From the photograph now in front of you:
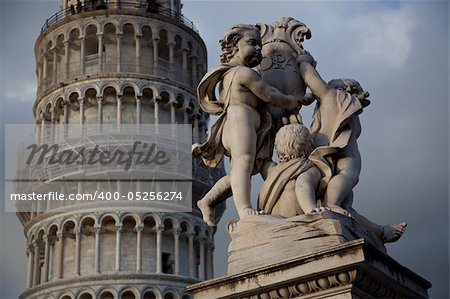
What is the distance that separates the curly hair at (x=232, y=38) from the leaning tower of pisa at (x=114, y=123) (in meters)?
31.3

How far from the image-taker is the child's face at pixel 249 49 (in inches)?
185

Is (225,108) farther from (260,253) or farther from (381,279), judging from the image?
(381,279)

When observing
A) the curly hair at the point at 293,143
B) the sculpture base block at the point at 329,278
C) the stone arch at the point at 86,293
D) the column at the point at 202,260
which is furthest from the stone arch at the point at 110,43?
the sculpture base block at the point at 329,278

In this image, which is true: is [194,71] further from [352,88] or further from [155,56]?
→ [352,88]

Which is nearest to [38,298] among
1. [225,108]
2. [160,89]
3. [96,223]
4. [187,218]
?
[96,223]

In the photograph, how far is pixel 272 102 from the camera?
4.58 meters

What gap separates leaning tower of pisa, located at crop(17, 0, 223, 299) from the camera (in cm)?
3631

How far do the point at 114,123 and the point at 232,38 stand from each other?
34719 mm

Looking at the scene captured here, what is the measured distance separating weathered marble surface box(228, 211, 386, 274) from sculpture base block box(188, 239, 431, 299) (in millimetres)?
62

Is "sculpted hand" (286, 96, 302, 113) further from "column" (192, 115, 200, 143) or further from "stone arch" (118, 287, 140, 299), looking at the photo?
"column" (192, 115, 200, 143)

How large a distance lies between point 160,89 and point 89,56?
4237mm

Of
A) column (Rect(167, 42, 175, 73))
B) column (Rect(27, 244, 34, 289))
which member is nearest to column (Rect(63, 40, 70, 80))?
column (Rect(167, 42, 175, 73))

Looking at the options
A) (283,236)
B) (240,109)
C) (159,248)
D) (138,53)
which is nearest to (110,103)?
(138,53)

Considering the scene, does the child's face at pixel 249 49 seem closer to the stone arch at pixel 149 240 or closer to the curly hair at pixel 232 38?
the curly hair at pixel 232 38
